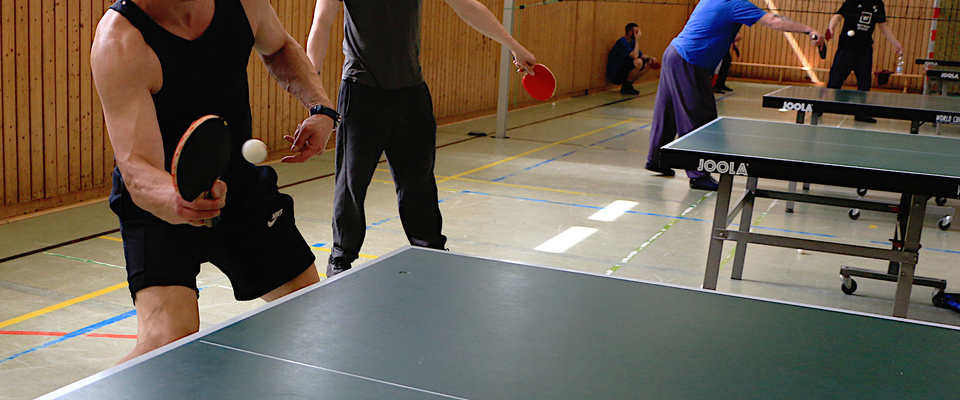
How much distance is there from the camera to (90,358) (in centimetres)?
293

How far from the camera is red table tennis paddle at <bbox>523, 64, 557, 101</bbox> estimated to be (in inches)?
148

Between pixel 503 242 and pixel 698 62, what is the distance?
240cm

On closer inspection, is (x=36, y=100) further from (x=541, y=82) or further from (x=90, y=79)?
(x=541, y=82)

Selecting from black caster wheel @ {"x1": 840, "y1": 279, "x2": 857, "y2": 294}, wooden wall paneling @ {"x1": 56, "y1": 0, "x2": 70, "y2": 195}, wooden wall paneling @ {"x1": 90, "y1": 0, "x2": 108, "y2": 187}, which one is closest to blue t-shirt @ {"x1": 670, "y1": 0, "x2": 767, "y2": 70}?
black caster wheel @ {"x1": 840, "y1": 279, "x2": 857, "y2": 294}

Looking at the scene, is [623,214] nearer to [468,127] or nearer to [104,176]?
[104,176]

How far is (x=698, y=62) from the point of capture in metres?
6.17

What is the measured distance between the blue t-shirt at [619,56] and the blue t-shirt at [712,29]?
25.0 feet

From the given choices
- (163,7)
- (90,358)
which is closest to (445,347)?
(163,7)

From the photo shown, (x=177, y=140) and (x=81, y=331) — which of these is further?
(x=81, y=331)

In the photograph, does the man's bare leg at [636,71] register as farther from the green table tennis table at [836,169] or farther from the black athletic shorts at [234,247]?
the black athletic shorts at [234,247]

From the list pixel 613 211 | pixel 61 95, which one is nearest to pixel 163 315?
pixel 61 95

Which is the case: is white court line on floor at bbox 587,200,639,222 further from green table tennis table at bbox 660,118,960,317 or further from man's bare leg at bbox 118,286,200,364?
man's bare leg at bbox 118,286,200,364

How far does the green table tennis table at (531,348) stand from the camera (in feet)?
4.09

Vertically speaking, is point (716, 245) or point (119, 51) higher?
point (119, 51)
